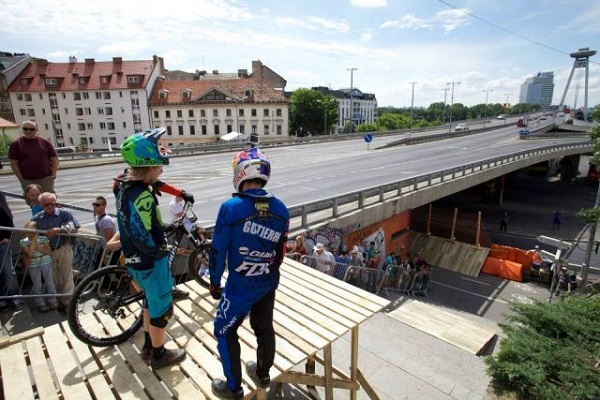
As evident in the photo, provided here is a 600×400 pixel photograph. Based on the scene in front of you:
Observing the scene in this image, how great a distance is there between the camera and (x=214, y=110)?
6009 cm

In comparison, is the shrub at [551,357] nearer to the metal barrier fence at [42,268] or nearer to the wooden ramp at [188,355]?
the wooden ramp at [188,355]

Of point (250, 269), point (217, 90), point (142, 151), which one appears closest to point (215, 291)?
point (250, 269)

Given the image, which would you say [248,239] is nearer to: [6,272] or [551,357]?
[6,272]

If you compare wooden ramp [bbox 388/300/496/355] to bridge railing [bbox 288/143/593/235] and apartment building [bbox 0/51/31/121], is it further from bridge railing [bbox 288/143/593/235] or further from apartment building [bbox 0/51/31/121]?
apartment building [bbox 0/51/31/121]

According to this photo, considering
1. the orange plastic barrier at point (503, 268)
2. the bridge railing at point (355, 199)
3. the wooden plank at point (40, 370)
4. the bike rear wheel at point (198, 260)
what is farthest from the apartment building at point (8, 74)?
the orange plastic barrier at point (503, 268)

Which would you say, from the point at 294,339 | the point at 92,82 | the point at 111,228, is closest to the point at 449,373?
the point at 294,339

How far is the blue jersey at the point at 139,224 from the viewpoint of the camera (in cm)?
312

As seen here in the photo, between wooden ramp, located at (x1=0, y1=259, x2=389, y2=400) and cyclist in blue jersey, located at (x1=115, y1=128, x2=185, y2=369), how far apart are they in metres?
0.27

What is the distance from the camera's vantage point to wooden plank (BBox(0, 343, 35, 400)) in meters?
2.95

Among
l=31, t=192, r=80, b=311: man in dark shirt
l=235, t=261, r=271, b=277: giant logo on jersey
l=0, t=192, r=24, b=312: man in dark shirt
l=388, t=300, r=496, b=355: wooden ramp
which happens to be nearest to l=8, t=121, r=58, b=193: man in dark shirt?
l=0, t=192, r=24, b=312: man in dark shirt

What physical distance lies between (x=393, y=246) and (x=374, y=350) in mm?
9867

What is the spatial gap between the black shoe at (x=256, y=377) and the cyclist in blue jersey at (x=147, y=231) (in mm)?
738

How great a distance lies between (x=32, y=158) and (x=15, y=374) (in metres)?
4.77

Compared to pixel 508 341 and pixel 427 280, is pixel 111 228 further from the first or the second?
pixel 427 280
